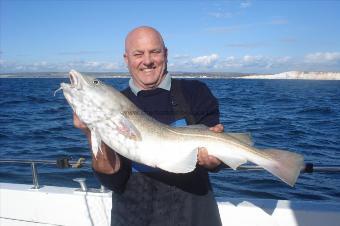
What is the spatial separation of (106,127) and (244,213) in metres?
2.40

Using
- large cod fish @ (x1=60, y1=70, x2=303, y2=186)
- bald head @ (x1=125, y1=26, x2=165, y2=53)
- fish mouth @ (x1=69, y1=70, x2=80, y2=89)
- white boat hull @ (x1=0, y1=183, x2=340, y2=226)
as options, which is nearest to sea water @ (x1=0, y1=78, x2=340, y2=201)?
white boat hull @ (x1=0, y1=183, x2=340, y2=226)

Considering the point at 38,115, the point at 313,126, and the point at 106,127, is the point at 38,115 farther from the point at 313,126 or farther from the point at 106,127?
the point at 106,127

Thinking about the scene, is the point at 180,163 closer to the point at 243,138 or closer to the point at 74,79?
the point at 243,138

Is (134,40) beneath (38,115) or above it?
above

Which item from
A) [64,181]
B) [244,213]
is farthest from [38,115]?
[244,213]

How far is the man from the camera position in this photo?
363 centimetres

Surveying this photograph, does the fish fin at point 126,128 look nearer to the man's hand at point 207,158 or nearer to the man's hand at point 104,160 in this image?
the man's hand at point 104,160

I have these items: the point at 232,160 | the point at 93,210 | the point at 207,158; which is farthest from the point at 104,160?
the point at 93,210

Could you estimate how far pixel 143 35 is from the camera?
12.8 feet

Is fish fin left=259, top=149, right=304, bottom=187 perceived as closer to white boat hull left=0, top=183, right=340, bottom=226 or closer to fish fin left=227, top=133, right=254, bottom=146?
fish fin left=227, top=133, right=254, bottom=146

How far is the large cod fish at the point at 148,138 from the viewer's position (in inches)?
137

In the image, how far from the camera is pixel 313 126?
867 inches

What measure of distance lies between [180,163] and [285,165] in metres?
0.98

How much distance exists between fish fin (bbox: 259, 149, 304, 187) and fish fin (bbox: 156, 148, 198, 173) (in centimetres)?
69
